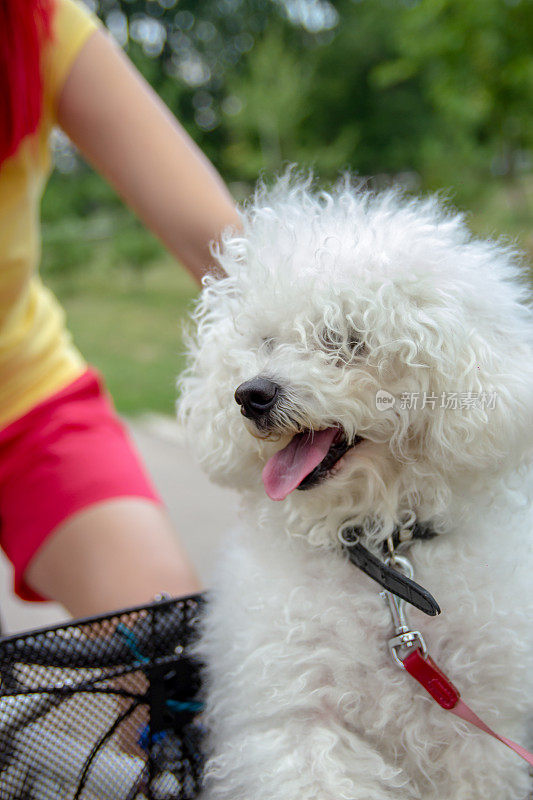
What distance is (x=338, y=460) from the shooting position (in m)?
1.28

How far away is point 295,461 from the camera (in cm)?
127

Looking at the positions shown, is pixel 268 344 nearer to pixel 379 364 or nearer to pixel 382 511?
pixel 379 364

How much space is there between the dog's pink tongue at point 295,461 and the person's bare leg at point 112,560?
515mm

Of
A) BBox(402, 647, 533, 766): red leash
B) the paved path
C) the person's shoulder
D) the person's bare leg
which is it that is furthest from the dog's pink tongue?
the paved path

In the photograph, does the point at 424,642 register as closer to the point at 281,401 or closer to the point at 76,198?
the point at 281,401

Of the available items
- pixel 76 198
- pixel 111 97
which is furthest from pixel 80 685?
pixel 76 198

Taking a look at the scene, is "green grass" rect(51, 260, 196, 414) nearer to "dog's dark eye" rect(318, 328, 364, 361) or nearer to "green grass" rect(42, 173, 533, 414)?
"green grass" rect(42, 173, 533, 414)

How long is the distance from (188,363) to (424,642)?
2.45 ft

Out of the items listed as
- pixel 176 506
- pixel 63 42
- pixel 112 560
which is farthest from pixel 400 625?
pixel 176 506

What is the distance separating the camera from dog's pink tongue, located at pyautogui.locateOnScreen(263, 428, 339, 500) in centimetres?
124

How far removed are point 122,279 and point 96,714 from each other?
13.7 metres

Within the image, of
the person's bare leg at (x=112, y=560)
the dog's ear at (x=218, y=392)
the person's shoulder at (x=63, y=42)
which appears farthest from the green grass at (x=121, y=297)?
the dog's ear at (x=218, y=392)

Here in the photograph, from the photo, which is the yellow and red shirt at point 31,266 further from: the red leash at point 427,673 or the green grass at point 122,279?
the green grass at point 122,279

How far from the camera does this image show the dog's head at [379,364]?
1193 mm
